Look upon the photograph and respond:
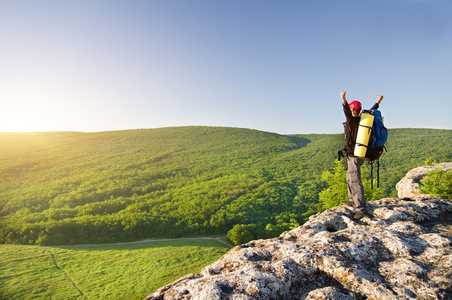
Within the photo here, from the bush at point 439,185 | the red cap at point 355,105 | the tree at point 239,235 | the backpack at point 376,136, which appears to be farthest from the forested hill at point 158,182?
the red cap at point 355,105

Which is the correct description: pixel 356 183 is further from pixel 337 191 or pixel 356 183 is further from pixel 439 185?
pixel 337 191

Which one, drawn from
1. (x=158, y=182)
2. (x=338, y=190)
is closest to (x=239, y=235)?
(x=338, y=190)

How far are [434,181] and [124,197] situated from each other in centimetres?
5240

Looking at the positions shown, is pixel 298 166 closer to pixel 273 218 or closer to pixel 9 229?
pixel 273 218

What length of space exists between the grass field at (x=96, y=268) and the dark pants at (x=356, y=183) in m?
18.2

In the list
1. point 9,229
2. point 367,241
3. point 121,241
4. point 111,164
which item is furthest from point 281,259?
point 111,164

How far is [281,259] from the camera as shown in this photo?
375cm

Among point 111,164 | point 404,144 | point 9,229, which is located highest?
point 404,144

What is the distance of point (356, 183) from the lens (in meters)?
6.20

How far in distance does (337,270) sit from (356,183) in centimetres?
356

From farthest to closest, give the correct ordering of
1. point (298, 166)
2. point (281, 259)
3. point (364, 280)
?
point (298, 166) → point (281, 259) → point (364, 280)

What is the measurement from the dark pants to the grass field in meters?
18.2

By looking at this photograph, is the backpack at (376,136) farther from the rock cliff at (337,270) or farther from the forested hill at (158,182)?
the forested hill at (158,182)

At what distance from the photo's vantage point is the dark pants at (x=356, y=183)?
19.7 ft
